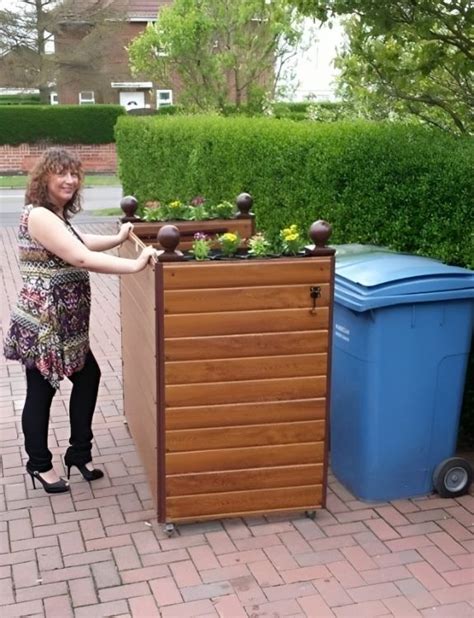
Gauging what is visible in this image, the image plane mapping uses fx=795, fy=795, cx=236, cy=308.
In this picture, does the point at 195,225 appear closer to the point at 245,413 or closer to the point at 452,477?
the point at 245,413

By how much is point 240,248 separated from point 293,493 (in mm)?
1166

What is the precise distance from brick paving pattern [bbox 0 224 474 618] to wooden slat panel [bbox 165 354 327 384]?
75cm

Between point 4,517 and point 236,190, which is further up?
point 236,190

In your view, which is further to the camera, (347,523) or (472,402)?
(472,402)

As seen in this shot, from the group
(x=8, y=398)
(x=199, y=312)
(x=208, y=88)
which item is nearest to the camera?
(x=199, y=312)

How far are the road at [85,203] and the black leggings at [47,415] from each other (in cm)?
1147

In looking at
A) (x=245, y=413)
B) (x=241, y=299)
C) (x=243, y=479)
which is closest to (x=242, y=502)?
(x=243, y=479)

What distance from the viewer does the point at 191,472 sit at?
3.57 m

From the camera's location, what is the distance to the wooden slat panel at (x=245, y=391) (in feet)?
11.4

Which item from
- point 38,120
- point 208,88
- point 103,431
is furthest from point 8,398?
point 38,120

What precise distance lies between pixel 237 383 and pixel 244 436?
0.25 m

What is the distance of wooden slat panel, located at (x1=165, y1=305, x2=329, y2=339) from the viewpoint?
11.2 feet

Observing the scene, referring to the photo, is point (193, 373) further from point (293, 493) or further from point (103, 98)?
point (103, 98)

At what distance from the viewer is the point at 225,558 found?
3449 millimetres
